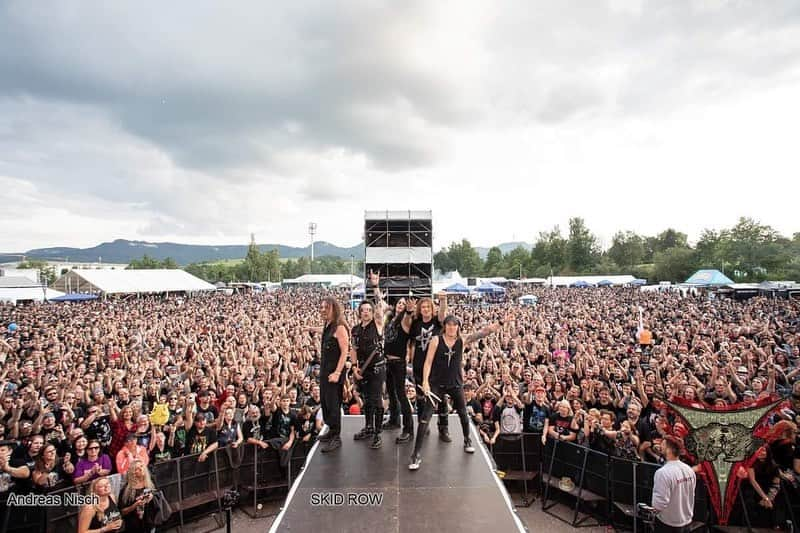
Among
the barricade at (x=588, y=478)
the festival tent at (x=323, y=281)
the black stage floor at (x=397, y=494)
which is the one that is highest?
the festival tent at (x=323, y=281)

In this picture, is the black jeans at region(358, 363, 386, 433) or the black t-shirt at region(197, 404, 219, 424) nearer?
the black jeans at region(358, 363, 386, 433)

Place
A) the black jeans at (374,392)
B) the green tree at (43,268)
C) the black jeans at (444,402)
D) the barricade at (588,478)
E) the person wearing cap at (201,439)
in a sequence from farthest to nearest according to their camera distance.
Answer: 1. the green tree at (43,268)
2. the person wearing cap at (201,439)
3. the barricade at (588,478)
4. the black jeans at (374,392)
5. the black jeans at (444,402)

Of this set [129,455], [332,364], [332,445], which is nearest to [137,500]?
[129,455]

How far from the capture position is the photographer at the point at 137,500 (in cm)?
440

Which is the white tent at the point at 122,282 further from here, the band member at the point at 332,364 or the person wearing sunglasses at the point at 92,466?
the band member at the point at 332,364

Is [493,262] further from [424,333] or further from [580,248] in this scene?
[424,333]

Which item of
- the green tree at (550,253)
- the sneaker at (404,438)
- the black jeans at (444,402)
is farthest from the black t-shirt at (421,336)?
the green tree at (550,253)

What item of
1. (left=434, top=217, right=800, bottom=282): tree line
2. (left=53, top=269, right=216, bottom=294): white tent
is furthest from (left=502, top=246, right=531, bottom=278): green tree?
(left=53, top=269, right=216, bottom=294): white tent

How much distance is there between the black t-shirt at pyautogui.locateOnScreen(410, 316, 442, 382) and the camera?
399cm

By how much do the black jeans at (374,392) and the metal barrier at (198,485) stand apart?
254cm

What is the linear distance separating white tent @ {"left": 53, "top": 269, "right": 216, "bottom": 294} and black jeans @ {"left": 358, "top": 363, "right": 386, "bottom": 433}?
3842 cm

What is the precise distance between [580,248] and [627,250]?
26.5 feet

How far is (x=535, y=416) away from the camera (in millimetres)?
6230

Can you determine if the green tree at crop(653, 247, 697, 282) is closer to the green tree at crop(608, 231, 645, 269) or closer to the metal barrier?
the green tree at crop(608, 231, 645, 269)
